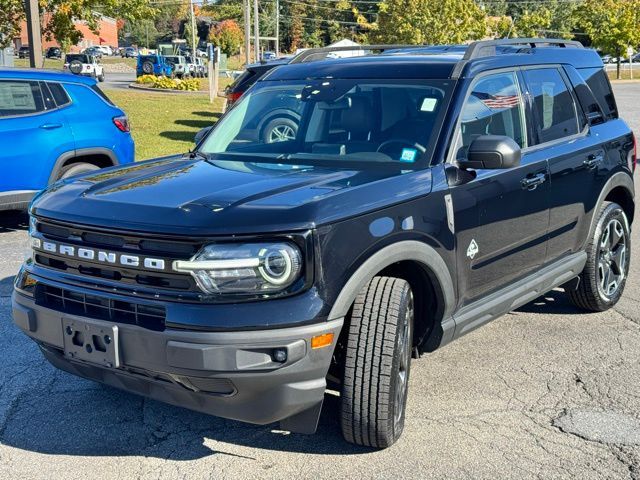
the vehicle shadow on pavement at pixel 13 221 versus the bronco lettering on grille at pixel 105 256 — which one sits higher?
the bronco lettering on grille at pixel 105 256

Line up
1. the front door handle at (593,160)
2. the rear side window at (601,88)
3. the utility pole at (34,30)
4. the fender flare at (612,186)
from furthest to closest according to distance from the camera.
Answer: the utility pole at (34,30)
the rear side window at (601,88)
the fender flare at (612,186)
the front door handle at (593,160)

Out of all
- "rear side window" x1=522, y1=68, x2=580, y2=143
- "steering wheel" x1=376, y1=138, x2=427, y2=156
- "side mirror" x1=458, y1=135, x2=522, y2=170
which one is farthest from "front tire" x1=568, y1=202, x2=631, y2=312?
"steering wheel" x1=376, y1=138, x2=427, y2=156

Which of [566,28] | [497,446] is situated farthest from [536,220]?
[566,28]

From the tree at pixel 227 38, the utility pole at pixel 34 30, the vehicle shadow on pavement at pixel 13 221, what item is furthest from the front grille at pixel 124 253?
the tree at pixel 227 38

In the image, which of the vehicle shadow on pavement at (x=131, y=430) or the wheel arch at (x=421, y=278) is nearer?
the wheel arch at (x=421, y=278)

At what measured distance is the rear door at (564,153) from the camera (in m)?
4.93

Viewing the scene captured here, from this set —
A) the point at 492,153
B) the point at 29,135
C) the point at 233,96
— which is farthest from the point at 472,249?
the point at 233,96

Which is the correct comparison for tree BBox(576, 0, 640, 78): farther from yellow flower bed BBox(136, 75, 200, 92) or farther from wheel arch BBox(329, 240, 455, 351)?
wheel arch BBox(329, 240, 455, 351)

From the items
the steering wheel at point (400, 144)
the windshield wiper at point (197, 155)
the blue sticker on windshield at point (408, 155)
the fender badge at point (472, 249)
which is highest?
the steering wheel at point (400, 144)

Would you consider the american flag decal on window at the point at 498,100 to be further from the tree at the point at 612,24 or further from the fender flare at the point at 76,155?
the tree at the point at 612,24

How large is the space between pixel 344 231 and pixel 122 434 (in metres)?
1.60

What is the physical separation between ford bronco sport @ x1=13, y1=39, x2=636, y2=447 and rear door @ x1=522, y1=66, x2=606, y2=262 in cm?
2

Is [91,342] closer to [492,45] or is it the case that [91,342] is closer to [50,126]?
[492,45]

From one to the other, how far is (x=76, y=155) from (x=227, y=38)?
7159 centimetres
